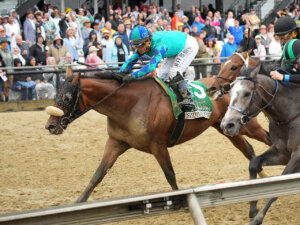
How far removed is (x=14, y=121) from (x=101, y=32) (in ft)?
16.3

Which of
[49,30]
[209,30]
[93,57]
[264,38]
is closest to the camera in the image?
[93,57]

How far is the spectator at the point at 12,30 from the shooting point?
14469mm

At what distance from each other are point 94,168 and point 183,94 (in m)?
2.76

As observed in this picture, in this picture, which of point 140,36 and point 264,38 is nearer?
point 140,36

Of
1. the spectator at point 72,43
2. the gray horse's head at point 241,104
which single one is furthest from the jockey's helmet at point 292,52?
the spectator at point 72,43

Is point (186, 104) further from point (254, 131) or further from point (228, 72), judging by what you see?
point (228, 72)

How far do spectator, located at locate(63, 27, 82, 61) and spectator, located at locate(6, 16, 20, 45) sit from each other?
1.33m

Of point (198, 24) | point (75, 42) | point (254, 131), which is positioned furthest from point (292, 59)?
point (198, 24)

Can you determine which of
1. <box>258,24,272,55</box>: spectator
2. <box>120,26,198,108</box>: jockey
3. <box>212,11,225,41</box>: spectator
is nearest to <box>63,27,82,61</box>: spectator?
<box>212,11,225,41</box>: spectator

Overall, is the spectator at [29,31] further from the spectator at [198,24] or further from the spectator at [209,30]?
the spectator at [198,24]

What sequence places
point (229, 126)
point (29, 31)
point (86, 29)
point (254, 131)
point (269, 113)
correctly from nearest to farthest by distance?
point (229, 126) < point (269, 113) < point (254, 131) < point (29, 31) < point (86, 29)

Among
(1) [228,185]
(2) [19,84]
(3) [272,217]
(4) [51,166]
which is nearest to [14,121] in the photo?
(2) [19,84]

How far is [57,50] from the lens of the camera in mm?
13977

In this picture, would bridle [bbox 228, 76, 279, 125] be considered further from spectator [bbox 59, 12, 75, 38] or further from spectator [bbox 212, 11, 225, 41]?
spectator [bbox 212, 11, 225, 41]
